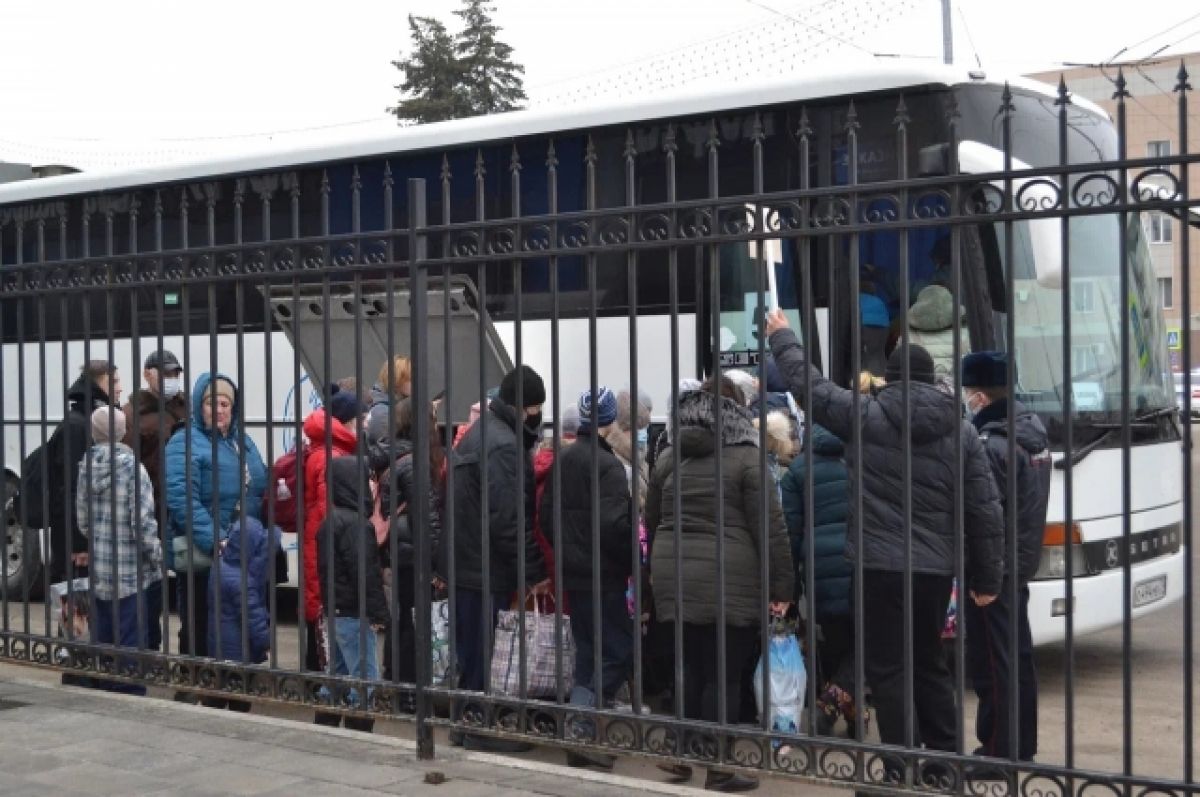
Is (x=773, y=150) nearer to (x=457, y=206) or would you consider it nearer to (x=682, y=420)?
(x=457, y=206)

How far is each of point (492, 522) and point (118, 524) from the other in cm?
220

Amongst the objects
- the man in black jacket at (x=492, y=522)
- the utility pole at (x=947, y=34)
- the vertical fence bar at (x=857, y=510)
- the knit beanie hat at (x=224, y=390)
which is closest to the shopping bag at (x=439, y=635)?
the man in black jacket at (x=492, y=522)

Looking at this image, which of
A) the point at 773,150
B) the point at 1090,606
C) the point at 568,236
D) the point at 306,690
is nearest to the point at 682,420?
the point at 568,236

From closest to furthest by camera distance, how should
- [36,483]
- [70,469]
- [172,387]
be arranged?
[70,469]
[36,483]
[172,387]

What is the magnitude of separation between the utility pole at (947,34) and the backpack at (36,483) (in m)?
14.3

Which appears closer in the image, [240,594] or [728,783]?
[728,783]

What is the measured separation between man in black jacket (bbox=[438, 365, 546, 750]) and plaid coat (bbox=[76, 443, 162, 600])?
1.59m

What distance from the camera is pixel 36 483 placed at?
8.87 m

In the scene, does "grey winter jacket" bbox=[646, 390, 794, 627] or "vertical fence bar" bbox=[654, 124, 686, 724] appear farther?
"grey winter jacket" bbox=[646, 390, 794, 627]

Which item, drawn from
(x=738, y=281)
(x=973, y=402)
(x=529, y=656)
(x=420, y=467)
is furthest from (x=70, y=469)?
(x=973, y=402)

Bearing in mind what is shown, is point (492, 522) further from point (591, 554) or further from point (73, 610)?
point (73, 610)

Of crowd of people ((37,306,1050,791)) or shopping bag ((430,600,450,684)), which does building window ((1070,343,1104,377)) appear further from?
shopping bag ((430,600,450,684))

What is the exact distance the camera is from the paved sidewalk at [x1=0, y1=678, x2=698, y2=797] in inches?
238

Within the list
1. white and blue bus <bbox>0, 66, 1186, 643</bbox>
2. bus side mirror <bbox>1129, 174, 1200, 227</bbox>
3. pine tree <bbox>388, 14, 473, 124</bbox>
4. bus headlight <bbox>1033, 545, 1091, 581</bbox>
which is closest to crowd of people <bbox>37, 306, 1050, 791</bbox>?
white and blue bus <bbox>0, 66, 1186, 643</bbox>
